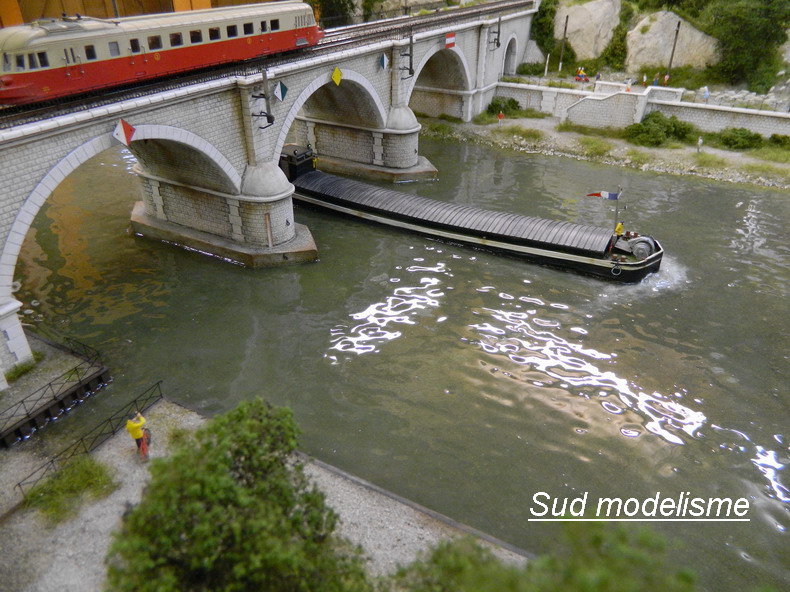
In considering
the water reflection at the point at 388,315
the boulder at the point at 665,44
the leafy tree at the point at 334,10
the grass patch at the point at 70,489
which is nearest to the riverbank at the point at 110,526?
the grass patch at the point at 70,489

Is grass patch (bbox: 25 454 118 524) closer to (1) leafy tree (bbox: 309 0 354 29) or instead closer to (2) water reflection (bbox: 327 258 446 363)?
(2) water reflection (bbox: 327 258 446 363)

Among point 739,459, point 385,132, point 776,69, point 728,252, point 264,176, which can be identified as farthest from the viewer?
point 776,69

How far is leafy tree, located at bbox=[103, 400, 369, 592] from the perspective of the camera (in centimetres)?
871

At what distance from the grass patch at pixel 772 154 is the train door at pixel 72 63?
4080cm

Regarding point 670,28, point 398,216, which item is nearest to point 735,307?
point 398,216

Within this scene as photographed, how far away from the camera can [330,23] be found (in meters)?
55.8

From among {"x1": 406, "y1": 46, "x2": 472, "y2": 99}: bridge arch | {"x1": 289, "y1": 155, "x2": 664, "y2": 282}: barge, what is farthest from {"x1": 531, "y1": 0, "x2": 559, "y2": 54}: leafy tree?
{"x1": 289, "y1": 155, "x2": 664, "y2": 282}: barge

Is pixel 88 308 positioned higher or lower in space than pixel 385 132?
lower

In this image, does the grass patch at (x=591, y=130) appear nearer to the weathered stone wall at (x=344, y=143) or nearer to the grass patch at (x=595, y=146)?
the grass patch at (x=595, y=146)

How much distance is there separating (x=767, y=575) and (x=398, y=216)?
21.7 m

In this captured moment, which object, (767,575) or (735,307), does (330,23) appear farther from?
(767,575)

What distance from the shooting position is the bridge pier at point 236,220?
2648cm

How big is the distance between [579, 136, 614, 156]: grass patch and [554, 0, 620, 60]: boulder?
17.6 meters

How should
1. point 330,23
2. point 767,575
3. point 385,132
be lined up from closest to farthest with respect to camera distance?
point 767,575 < point 385,132 < point 330,23
